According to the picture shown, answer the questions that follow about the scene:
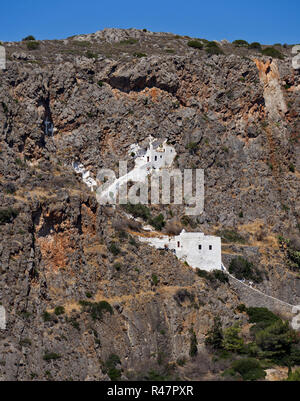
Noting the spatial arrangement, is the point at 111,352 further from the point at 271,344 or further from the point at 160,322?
the point at 271,344

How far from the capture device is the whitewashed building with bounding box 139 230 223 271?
6600 centimetres

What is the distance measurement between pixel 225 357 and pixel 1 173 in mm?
21867

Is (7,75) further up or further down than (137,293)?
further up

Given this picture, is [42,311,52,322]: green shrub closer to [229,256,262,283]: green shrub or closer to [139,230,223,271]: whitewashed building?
[139,230,223,271]: whitewashed building

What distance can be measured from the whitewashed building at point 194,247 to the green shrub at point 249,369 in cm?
1158

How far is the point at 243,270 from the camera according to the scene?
68.7 metres

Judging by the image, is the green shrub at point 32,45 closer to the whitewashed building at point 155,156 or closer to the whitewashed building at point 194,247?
the whitewashed building at point 155,156

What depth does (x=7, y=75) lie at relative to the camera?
70875 mm

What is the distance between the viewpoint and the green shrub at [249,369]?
54.6 m

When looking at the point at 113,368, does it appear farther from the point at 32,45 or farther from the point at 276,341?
the point at 32,45

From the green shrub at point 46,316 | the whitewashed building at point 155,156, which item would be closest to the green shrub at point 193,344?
the green shrub at point 46,316

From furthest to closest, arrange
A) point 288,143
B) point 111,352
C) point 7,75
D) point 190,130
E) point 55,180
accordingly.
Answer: point 288,143
point 190,130
point 7,75
point 55,180
point 111,352
